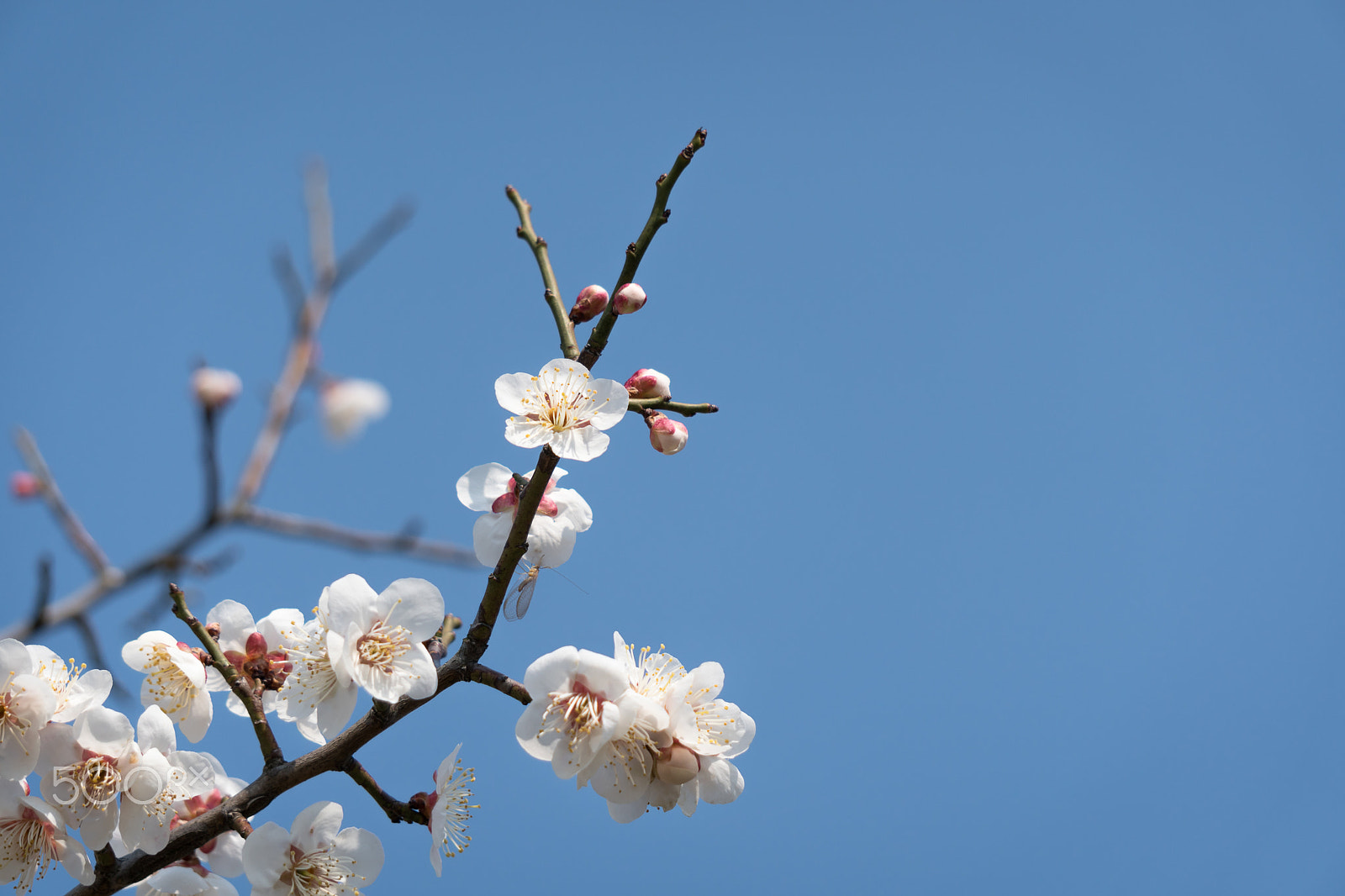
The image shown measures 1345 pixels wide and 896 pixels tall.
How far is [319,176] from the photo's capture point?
3.46 feet

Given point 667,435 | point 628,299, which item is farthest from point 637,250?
point 667,435

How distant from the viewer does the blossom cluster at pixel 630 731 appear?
150 centimetres

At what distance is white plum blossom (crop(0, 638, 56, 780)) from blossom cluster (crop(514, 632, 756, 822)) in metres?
0.85

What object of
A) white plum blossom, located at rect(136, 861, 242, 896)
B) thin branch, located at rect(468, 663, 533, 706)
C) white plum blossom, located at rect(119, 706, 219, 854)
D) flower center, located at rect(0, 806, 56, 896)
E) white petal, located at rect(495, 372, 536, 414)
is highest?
white petal, located at rect(495, 372, 536, 414)

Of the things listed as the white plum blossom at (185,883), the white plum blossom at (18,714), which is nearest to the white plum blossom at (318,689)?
the white plum blossom at (185,883)

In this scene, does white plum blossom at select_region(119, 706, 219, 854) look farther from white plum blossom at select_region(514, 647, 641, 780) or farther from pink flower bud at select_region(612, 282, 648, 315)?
pink flower bud at select_region(612, 282, 648, 315)

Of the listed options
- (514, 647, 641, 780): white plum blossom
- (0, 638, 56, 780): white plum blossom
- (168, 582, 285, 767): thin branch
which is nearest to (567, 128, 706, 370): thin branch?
(514, 647, 641, 780): white plum blossom

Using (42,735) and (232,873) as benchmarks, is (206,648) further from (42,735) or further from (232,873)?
(232,873)

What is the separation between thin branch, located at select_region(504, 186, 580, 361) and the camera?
5.32 ft

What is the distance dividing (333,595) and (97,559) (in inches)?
18.8

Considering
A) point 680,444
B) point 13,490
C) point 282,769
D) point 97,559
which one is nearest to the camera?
point 97,559

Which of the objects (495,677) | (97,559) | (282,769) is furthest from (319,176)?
(282,769)

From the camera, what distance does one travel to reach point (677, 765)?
154 cm

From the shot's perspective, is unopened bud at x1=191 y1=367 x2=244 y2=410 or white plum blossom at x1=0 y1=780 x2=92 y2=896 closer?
unopened bud at x1=191 y1=367 x2=244 y2=410
